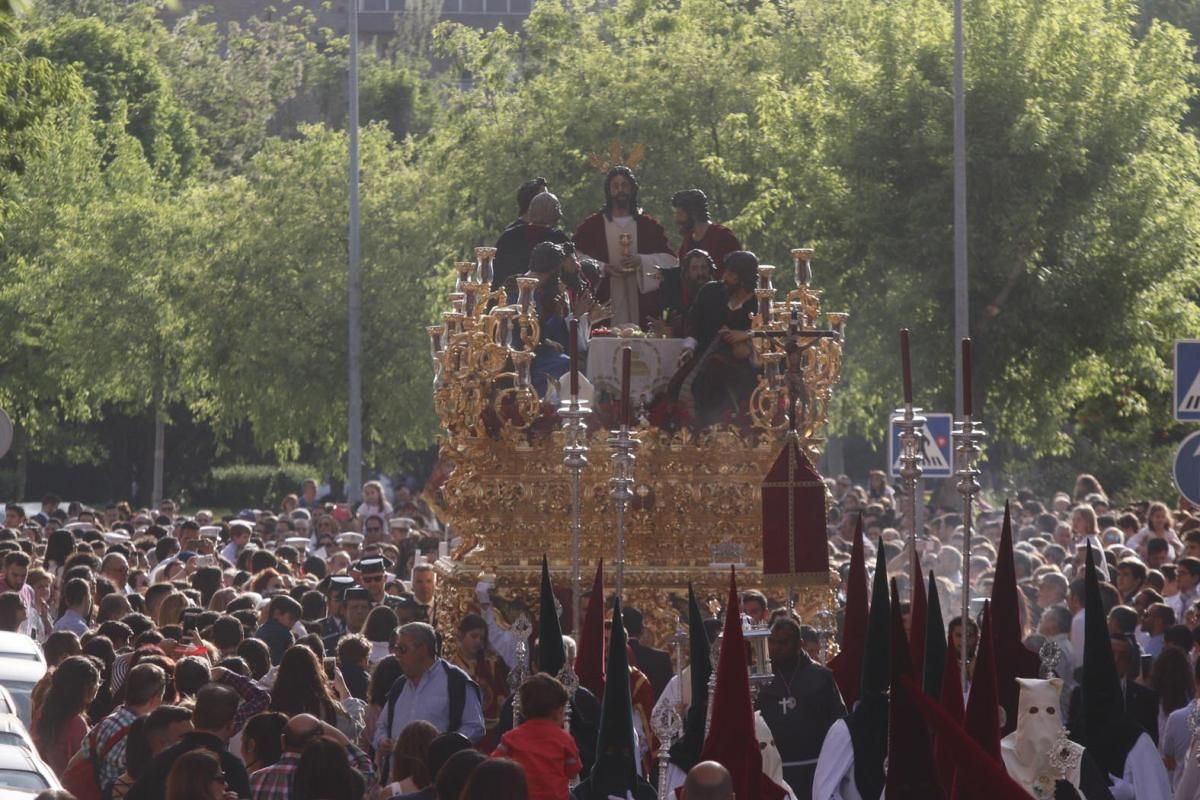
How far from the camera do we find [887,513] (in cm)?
2848

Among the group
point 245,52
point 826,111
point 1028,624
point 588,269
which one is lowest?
point 1028,624

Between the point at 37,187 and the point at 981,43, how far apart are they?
19833 millimetres

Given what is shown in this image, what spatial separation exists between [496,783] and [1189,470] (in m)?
7.93

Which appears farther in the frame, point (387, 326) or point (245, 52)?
point (245, 52)

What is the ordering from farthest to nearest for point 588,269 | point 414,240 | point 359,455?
point 414,240
point 359,455
point 588,269

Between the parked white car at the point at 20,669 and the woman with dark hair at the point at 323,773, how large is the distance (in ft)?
14.5

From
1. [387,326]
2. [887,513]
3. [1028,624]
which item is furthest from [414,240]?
[1028,624]

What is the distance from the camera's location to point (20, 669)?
1358 cm

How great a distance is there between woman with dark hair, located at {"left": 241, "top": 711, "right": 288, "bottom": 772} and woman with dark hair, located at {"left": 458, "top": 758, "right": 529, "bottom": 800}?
249cm

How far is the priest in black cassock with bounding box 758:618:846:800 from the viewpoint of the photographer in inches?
455

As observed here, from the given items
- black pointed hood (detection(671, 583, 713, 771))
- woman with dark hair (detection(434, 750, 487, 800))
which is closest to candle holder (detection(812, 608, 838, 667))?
black pointed hood (detection(671, 583, 713, 771))

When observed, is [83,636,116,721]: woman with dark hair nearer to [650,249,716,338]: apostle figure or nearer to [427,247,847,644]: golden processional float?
[427,247,847,644]: golden processional float

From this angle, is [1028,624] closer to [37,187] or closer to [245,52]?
[37,187]

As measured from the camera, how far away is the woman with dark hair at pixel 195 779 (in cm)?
825
